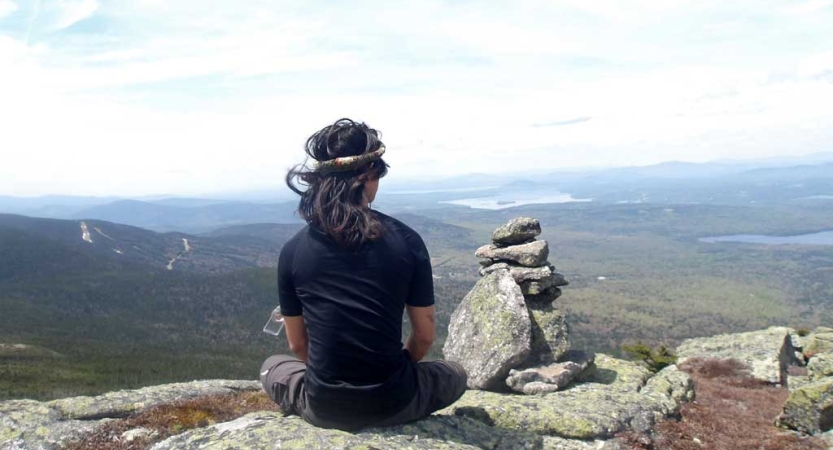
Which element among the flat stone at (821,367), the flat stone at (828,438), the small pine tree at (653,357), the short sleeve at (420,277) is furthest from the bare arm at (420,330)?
the small pine tree at (653,357)

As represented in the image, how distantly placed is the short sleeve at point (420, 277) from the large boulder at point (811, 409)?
38.0ft

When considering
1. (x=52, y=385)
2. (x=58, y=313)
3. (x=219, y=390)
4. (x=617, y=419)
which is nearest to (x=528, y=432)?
(x=617, y=419)

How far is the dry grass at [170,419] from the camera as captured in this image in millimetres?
10734

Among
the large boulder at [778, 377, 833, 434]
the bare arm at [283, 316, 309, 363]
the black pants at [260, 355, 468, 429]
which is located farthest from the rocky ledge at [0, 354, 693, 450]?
the large boulder at [778, 377, 833, 434]

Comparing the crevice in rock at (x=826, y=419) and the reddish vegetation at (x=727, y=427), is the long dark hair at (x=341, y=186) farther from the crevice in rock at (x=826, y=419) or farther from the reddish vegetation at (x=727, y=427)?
the crevice in rock at (x=826, y=419)

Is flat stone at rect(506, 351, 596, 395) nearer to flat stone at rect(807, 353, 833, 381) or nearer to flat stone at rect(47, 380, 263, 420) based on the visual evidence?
flat stone at rect(47, 380, 263, 420)

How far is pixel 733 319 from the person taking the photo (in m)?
166

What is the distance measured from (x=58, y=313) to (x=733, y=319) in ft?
635

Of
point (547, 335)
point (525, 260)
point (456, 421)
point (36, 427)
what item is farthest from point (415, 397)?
point (525, 260)

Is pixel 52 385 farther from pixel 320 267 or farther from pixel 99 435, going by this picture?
pixel 320 267

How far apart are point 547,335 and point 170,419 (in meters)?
11.0

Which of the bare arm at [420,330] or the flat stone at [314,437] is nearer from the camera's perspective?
the flat stone at [314,437]

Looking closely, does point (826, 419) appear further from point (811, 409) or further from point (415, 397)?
point (415, 397)

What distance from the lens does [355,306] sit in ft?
23.0
